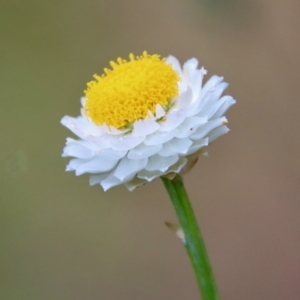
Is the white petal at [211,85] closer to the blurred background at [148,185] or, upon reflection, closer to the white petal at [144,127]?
the white petal at [144,127]

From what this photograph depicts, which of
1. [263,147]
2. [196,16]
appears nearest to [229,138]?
[263,147]

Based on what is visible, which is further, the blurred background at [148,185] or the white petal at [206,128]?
the blurred background at [148,185]

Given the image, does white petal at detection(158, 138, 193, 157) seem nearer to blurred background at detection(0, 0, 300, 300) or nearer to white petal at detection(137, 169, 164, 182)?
white petal at detection(137, 169, 164, 182)

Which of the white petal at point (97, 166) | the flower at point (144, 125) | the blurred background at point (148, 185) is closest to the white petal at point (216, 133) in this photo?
the flower at point (144, 125)

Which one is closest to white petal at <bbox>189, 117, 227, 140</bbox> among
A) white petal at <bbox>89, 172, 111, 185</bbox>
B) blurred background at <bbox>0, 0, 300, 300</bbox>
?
white petal at <bbox>89, 172, 111, 185</bbox>

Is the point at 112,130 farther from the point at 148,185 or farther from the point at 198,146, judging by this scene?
the point at 148,185

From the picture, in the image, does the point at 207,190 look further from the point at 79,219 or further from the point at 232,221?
the point at 79,219
